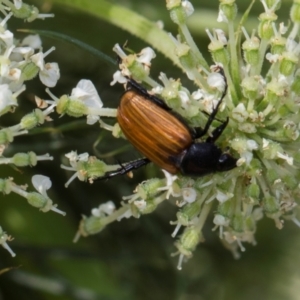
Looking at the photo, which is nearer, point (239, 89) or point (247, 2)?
point (239, 89)

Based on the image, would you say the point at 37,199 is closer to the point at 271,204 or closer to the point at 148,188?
the point at 148,188

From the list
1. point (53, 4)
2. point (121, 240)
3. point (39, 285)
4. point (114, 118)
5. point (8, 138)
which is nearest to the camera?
point (8, 138)

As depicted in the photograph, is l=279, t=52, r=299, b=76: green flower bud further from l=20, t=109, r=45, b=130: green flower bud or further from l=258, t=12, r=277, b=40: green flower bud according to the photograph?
l=20, t=109, r=45, b=130: green flower bud

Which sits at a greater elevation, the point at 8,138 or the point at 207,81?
the point at 207,81

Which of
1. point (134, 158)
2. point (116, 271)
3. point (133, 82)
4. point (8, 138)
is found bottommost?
point (116, 271)

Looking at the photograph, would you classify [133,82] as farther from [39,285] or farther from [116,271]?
[116,271]

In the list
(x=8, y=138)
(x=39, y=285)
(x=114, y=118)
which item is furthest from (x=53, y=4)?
(x=39, y=285)

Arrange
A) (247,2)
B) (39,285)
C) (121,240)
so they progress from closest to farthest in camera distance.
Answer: (247,2) < (39,285) < (121,240)
